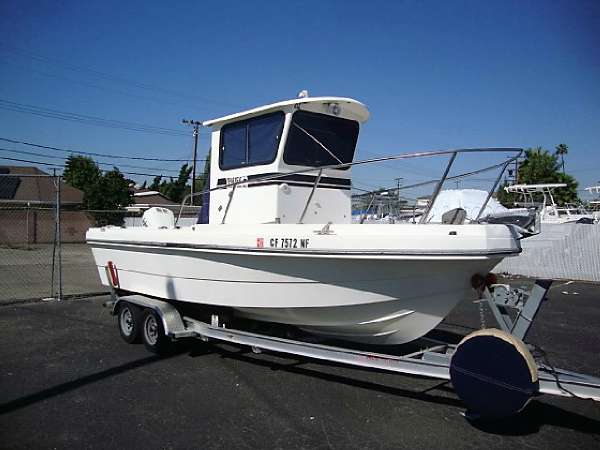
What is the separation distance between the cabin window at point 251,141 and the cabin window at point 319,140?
0.19 metres

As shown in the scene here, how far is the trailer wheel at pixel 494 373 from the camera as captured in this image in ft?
11.5

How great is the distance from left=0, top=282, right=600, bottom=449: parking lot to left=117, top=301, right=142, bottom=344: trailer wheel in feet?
0.50

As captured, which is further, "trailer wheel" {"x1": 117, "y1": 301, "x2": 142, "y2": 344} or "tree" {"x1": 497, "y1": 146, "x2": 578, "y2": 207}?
"tree" {"x1": 497, "y1": 146, "x2": 578, "y2": 207}

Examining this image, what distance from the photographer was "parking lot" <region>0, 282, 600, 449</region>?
3.75 m

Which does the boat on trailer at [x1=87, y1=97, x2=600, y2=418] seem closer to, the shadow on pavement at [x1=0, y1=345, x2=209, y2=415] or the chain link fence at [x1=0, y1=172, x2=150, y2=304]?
the shadow on pavement at [x1=0, y1=345, x2=209, y2=415]

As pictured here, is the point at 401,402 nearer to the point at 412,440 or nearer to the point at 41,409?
the point at 412,440

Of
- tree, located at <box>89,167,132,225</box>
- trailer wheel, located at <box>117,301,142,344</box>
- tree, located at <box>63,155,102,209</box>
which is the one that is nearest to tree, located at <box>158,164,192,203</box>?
tree, located at <box>63,155,102,209</box>

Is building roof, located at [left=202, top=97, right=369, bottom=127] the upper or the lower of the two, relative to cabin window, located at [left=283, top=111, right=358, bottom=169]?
upper

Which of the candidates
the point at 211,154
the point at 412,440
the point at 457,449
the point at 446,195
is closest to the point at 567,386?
the point at 457,449

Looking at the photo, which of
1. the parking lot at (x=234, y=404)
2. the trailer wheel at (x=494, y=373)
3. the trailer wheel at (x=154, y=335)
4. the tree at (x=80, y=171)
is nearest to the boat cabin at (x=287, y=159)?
the trailer wheel at (x=154, y=335)

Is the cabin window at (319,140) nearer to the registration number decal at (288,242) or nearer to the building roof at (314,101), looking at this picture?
the building roof at (314,101)

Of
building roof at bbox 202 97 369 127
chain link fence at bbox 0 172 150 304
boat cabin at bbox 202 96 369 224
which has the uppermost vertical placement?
building roof at bbox 202 97 369 127

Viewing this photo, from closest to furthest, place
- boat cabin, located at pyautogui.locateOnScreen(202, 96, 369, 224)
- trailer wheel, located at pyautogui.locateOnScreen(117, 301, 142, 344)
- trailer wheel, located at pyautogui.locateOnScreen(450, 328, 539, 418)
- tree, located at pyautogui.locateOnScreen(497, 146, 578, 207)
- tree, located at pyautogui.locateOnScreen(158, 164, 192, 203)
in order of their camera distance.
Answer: trailer wheel, located at pyautogui.locateOnScreen(450, 328, 539, 418) → boat cabin, located at pyautogui.locateOnScreen(202, 96, 369, 224) → trailer wheel, located at pyautogui.locateOnScreen(117, 301, 142, 344) → tree, located at pyautogui.locateOnScreen(497, 146, 578, 207) → tree, located at pyautogui.locateOnScreen(158, 164, 192, 203)

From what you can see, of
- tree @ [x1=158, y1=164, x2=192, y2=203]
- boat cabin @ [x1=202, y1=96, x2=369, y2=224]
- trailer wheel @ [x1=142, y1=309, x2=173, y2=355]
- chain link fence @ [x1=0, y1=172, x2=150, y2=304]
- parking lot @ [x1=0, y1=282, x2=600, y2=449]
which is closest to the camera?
parking lot @ [x1=0, y1=282, x2=600, y2=449]
